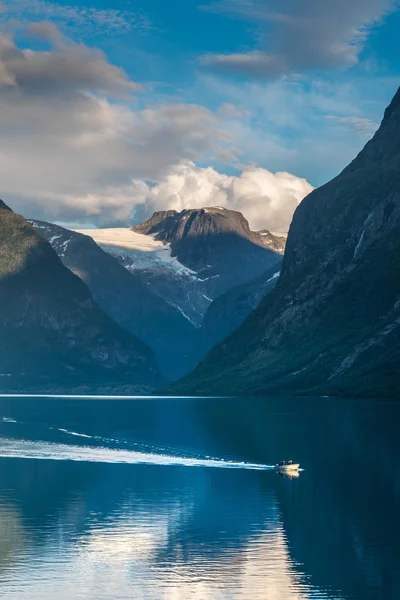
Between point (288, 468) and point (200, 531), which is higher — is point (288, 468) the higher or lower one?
the higher one

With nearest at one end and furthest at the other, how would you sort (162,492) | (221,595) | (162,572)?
(221,595) → (162,572) → (162,492)

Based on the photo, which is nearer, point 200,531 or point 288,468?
point 200,531

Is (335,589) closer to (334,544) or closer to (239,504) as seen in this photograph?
(334,544)

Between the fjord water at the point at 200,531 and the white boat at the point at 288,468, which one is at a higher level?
the white boat at the point at 288,468

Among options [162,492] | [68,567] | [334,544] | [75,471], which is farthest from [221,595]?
[75,471]

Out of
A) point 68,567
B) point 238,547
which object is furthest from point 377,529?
point 68,567

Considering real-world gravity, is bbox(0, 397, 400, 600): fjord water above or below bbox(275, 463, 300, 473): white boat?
below

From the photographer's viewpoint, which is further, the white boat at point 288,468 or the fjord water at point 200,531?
the white boat at point 288,468

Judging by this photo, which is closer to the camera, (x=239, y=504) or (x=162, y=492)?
(x=239, y=504)

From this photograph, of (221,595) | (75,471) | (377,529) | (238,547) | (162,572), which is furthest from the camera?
(75,471)

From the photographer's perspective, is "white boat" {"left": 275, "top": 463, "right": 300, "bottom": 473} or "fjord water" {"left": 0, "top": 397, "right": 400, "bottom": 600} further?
"white boat" {"left": 275, "top": 463, "right": 300, "bottom": 473}
